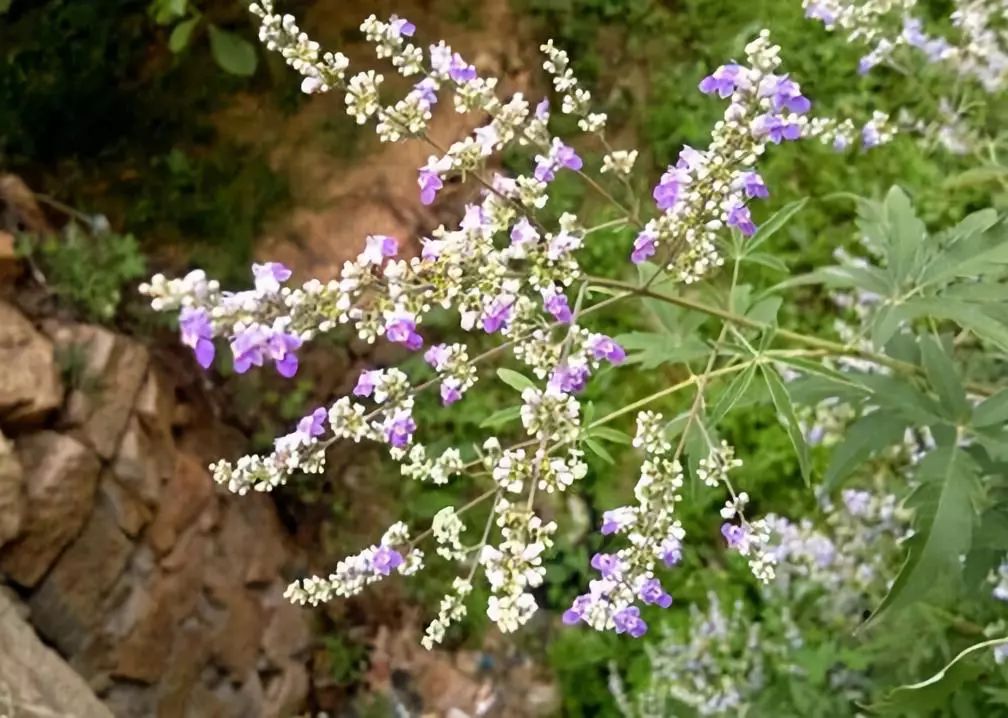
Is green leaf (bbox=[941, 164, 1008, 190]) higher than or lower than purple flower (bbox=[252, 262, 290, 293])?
higher

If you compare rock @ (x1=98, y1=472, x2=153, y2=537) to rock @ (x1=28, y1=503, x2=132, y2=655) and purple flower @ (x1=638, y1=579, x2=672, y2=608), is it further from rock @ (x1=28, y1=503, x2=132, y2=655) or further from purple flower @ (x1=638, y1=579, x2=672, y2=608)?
purple flower @ (x1=638, y1=579, x2=672, y2=608)

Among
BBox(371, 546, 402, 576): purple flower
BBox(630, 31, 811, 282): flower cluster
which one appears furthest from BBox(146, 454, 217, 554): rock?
BBox(630, 31, 811, 282): flower cluster

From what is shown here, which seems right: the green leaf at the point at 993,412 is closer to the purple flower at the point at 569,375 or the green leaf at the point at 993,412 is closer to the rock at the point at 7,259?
the purple flower at the point at 569,375

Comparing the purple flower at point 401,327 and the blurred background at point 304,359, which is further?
the blurred background at point 304,359

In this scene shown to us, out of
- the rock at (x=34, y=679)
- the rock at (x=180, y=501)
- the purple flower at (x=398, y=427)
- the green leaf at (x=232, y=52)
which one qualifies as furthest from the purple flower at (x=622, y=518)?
the green leaf at (x=232, y=52)

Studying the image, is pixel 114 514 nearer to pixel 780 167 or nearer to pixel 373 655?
pixel 373 655

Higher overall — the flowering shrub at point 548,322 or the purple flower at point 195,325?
the flowering shrub at point 548,322
